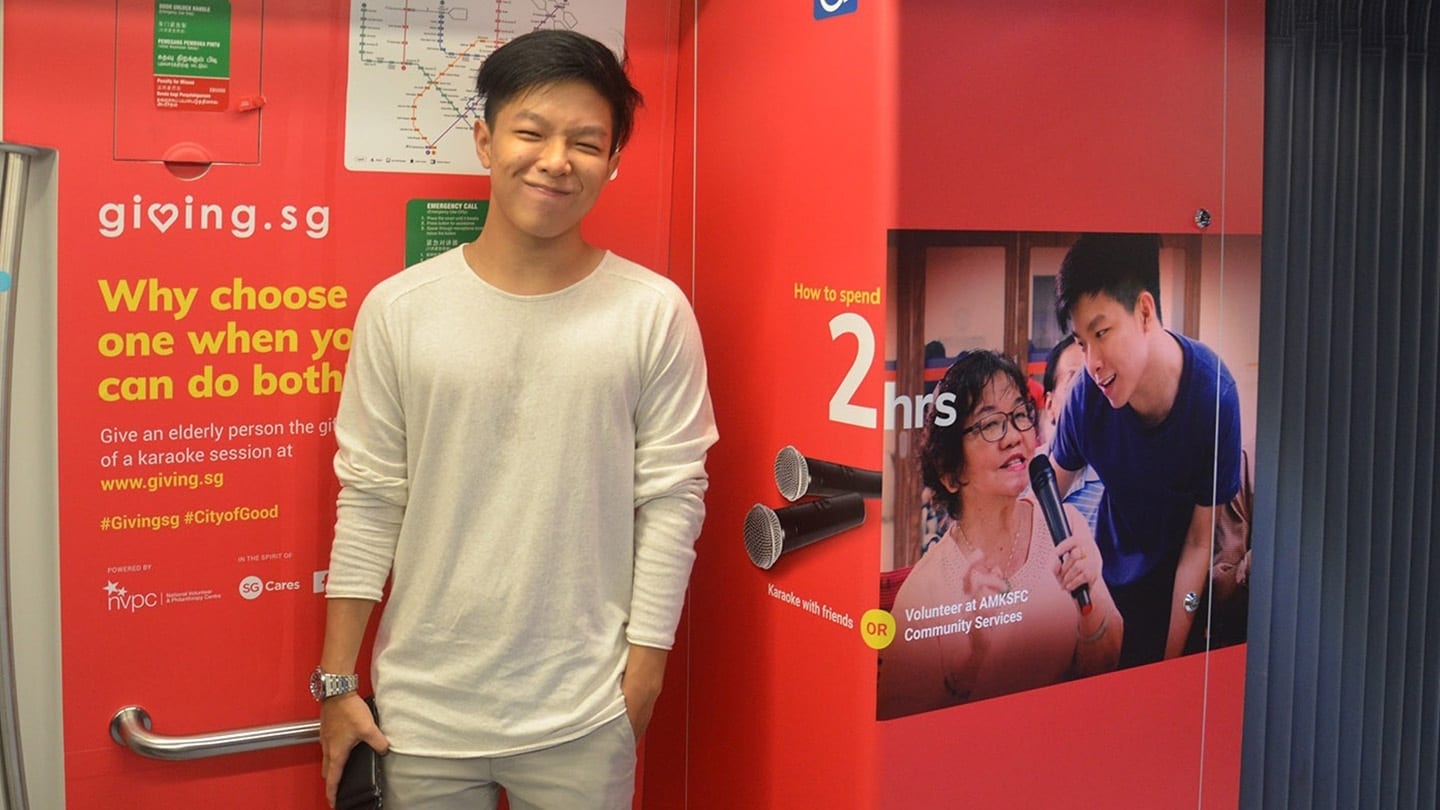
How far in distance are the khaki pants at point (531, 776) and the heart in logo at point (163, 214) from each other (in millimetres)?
838

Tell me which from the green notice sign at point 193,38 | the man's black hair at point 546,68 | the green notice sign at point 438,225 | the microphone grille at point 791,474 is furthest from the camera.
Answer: the green notice sign at point 438,225

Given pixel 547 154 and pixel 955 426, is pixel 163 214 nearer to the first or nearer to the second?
pixel 547 154

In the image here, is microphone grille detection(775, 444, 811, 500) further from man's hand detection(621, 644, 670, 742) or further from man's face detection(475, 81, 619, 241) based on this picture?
man's face detection(475, 81, 619, 241)

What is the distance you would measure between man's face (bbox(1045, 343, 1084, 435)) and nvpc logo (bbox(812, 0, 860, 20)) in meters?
0.62

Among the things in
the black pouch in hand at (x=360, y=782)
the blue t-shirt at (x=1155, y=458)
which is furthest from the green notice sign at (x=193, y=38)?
the blue t-shirt at (x=1155, y=458)

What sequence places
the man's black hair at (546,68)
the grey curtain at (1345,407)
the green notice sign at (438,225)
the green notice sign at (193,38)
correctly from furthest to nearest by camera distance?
1. the grey curtain at (1345,407)
2. the green notice sign at (438,225)
3. the green notice sign at (193,38)
4. the man's black hair at (546,68)

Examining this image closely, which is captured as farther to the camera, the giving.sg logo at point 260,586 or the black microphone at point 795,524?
the giving.sg logo at point 260,586

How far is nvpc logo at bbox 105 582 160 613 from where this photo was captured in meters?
2.15

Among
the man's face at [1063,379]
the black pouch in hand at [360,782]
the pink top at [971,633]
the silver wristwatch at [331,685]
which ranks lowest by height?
the black pouch in hand at [360,782]

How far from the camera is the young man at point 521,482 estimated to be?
203cm

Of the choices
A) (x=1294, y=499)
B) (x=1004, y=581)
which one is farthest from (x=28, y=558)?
(x=1294, y=499)

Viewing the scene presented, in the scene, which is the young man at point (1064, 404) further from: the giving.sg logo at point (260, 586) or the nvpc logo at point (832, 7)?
the giving.sg logo at point (260, 586)

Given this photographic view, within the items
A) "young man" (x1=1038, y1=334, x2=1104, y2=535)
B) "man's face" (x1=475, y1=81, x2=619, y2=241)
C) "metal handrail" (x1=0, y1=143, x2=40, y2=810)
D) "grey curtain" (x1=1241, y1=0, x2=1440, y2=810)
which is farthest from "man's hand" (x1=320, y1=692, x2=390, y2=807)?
"grey curtain" (x1=1241, y1=0, x2=1440, y2=810)

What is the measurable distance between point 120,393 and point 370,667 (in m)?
0.56
